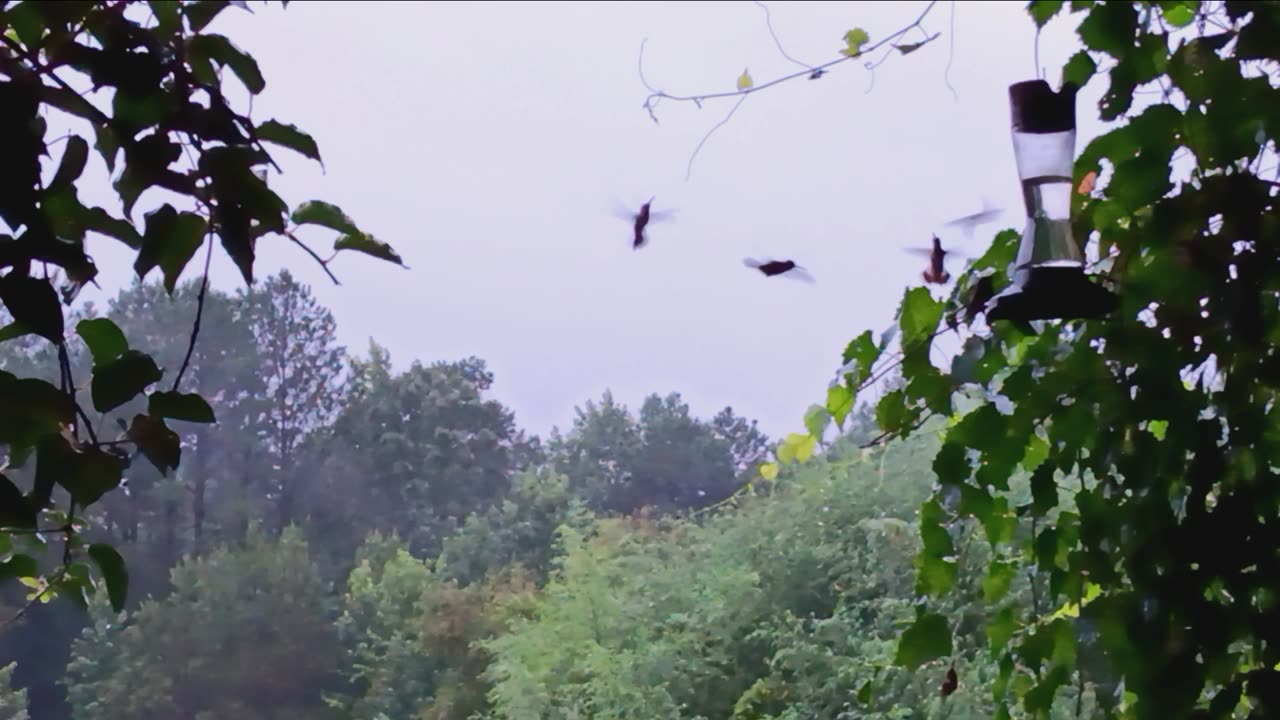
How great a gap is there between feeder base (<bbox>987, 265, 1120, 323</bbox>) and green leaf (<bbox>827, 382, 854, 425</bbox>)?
205 mm

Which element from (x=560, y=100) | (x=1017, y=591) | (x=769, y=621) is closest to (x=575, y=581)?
(x=769, y=621)

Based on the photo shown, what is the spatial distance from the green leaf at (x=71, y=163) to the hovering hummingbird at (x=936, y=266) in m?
0.64

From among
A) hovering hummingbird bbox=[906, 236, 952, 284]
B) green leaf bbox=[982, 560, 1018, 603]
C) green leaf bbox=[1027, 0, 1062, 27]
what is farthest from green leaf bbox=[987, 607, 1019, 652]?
green leaf bbox=[1027, 0, 1062, 27]

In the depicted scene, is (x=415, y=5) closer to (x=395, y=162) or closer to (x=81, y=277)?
(x=395, y=162)

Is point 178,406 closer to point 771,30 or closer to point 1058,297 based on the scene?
point 1058,297

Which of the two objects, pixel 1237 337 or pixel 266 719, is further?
pixel 266 719

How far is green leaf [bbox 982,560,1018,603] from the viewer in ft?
2.41

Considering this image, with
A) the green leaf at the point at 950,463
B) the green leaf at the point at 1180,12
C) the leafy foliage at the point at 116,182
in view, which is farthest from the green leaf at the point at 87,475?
the green leaf at the point at 1180,12

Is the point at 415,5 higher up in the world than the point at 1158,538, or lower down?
higher up

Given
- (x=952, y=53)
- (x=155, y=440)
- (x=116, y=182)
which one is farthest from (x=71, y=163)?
(x=952, y=53)

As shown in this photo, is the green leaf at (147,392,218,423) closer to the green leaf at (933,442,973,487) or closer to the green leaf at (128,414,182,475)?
the green leaf at (128,414,182,475)

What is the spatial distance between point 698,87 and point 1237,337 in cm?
74

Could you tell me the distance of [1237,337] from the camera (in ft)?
1.91

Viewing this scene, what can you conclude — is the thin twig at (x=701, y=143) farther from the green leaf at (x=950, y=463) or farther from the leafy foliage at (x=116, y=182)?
the leafy foliage at (x=116, y=182)
